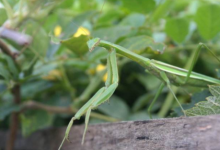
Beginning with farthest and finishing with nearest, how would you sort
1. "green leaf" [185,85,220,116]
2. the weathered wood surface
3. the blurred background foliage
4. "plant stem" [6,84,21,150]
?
"plant stem" [6,84,21,150] → the blurred background foliage → "green leaf" [185,85,220,116] → the weathered wood surface

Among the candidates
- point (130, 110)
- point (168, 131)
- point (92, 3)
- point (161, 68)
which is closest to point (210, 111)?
point (168, 131)

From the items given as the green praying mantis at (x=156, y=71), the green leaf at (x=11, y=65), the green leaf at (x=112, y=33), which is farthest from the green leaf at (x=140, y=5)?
the green leaf at (x=11, y=65)

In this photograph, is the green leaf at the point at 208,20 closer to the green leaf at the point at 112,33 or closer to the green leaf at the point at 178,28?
the green leaf at the point at 178,28

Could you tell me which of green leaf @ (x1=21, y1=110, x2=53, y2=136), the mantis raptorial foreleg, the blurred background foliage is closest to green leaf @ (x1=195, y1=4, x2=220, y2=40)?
the blurred background foliage

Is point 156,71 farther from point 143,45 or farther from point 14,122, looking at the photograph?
point 14,122

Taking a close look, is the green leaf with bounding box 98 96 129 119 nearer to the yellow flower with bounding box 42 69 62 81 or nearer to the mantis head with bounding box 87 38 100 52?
the yellow flower with bounding box 42 69 62 81

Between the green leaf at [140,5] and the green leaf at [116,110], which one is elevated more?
the green leaf at [140,5]
